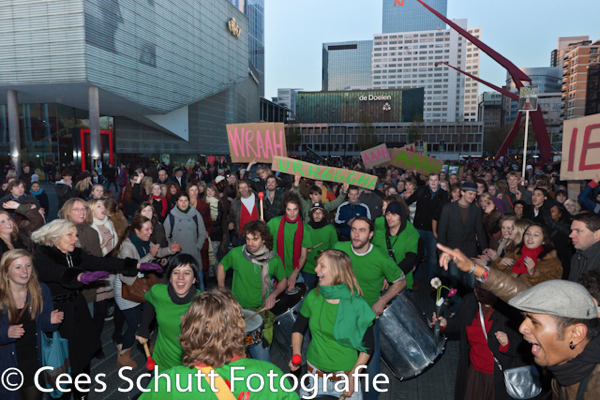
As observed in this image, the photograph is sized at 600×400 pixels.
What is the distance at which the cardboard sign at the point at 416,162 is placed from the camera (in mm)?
13867

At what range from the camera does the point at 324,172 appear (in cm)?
809

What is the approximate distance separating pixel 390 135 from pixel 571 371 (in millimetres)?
106540

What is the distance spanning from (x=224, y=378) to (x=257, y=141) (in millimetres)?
7520

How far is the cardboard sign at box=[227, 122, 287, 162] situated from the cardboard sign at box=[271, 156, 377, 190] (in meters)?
0.76

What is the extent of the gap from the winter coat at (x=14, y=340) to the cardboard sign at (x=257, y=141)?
18.8 ft

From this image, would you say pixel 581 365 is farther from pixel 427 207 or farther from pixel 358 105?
pixel 358 105

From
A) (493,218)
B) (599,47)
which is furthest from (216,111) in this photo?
(599,47)

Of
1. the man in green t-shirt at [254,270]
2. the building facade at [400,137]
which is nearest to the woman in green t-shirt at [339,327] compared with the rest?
the man in green t-shirt at [254,270]

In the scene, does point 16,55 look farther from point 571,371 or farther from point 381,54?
point 381,54

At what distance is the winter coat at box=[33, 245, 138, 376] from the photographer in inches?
140

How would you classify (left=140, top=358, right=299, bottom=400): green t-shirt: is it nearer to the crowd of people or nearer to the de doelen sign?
the crowd of people

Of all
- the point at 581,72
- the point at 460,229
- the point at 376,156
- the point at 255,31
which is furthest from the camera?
the point at 255,31

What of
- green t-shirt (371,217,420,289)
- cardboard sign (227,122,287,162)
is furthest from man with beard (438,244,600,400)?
cardboard sign (227,122,287,162)

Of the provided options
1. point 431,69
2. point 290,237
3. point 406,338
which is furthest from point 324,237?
point 431,69
